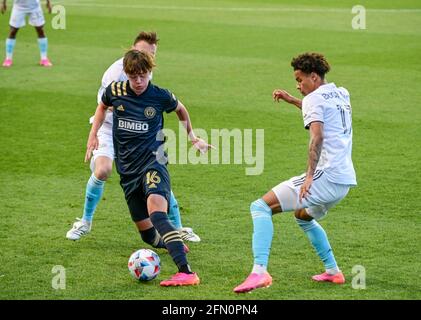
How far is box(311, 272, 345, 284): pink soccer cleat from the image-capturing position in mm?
7609

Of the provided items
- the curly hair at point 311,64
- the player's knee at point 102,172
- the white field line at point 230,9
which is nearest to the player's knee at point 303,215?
the curly hair at point 311,64

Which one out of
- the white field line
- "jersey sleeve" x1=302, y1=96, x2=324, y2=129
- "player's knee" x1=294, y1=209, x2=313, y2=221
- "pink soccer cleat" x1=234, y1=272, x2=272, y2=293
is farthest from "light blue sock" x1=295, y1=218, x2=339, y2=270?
the white field line

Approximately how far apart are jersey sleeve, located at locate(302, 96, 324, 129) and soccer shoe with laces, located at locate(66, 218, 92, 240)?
292 centimetres

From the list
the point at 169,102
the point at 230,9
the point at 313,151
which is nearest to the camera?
Result: the point at 313,151

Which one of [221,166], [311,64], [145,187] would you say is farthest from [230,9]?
[311,64]

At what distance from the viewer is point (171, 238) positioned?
7688 mm

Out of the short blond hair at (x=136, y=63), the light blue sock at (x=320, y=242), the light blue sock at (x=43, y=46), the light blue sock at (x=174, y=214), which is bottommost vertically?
the light blue sock at (x=320, y=242)

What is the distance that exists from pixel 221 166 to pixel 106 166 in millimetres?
3192

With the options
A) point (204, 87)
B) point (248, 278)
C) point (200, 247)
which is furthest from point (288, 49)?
point (248, 278)

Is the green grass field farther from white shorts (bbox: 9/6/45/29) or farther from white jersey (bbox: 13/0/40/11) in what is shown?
white jersey (bbox: 13/0/40/11)

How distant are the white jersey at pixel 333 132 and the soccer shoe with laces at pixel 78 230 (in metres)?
2.84

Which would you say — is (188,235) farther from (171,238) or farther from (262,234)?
(262,234)

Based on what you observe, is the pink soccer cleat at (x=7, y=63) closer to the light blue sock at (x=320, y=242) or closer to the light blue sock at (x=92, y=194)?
the light blue sock at (x=92, y=194)

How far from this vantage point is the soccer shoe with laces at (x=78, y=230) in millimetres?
9047
